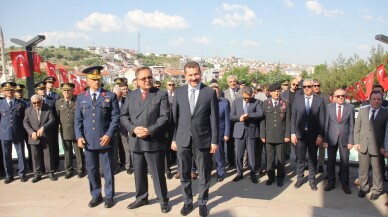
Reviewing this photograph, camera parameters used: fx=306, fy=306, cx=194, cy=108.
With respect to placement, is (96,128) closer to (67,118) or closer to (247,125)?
(67,118)

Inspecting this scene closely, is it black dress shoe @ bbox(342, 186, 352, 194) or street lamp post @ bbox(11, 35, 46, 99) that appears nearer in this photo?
black dress shoe @ bbox(342, 186, 352, 194)

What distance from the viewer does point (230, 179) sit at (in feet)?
18.3

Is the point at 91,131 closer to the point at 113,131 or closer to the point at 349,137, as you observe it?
the point at 113,131

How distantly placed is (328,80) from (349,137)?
33.4 metres

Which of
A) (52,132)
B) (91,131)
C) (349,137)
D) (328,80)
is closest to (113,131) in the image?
(91,131)

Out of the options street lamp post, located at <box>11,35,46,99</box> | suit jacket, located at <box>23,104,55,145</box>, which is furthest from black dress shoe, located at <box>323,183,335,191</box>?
street lamp post, located at <box>11,35,46,99</box>

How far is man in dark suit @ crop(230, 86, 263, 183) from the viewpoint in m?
5.32

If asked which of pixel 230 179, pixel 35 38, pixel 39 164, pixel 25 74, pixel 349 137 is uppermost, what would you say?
pixel 35 38

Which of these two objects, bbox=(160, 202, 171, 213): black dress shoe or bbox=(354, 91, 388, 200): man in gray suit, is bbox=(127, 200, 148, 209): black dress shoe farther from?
bbox=(354, 91, 388, 200): man in gray suit

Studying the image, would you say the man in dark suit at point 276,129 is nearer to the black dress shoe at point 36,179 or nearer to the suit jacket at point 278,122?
the suit jacket at point 278,122

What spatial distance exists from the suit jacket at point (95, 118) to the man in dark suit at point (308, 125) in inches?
114

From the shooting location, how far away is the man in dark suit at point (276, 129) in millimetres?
5086

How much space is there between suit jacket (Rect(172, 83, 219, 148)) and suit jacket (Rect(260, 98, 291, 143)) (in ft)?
5.61

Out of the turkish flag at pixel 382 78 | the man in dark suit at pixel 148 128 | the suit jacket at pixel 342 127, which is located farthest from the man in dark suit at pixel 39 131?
the turkish flag at pixel 382 78
